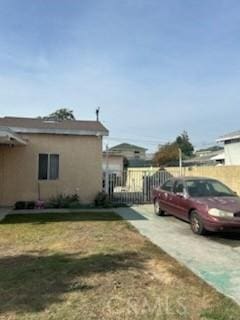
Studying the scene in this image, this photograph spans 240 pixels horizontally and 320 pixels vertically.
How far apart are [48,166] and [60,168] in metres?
0.51

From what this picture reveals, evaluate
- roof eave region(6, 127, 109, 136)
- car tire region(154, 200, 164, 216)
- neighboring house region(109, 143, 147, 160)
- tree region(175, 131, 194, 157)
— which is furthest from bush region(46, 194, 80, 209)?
tree region(175, 131, 194, 157)

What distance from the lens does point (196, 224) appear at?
1007 cm

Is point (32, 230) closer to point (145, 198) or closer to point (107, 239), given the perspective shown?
point (107, 239)

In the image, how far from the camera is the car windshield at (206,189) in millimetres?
10998

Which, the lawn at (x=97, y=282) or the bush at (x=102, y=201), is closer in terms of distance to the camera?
the lawn at (x=97, y=282)

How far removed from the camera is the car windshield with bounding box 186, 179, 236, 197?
11.0 metres

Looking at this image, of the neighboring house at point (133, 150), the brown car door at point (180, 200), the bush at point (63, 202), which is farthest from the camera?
the neighboring house at point (133, 150)

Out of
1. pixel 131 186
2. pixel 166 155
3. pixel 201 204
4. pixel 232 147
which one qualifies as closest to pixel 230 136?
pixel 232 147

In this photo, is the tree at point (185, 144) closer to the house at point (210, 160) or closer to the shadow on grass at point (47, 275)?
the house at point (210, 160)

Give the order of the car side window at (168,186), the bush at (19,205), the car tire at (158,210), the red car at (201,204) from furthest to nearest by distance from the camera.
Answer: the bush at (19,205), the car tire at (158,210), the car side window at (168,186), the red car at (201,204)

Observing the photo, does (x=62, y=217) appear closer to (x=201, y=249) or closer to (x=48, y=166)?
(x=48, y=166)

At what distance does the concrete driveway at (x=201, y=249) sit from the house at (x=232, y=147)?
14.6 meters

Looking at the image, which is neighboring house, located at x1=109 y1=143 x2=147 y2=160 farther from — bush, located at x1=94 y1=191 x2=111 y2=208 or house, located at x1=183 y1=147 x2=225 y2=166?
bush, located at x1=94 y1=191 x2=111 y2=208

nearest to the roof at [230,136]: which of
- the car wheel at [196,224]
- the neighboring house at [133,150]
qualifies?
the car wheel at [196,224]
